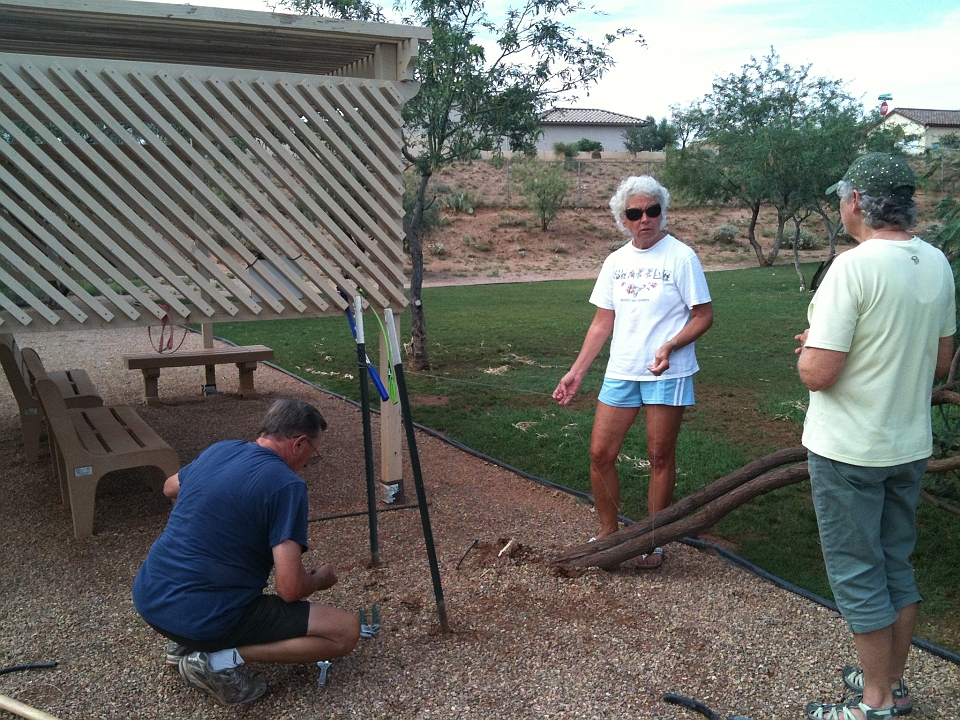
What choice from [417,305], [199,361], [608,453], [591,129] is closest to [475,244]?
[417,305]

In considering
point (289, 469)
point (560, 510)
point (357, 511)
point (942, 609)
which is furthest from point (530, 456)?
point (289, 469)

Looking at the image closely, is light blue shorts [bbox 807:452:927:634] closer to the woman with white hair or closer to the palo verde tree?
the woman with white hair

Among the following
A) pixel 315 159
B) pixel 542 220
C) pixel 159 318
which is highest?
pixel 315 159

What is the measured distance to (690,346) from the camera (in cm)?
393

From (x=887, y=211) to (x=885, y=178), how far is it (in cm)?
10

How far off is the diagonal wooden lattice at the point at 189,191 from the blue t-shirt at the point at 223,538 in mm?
1716

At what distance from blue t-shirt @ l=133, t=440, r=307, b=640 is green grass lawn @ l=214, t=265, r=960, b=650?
263 cm

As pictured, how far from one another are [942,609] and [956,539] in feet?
3.23

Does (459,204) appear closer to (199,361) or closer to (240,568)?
(199,361)

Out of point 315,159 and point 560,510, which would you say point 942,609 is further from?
point 315,159

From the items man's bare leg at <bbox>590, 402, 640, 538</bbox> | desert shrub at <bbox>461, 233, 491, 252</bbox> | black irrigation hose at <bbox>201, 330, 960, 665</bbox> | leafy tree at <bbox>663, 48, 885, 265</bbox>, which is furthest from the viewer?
desert shrub at <bbox>461, 233, 491, 252</bbox>

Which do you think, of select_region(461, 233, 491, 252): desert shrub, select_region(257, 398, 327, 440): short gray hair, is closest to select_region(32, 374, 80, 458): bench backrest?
select_region(257, 398, 327, 440): short gray hair

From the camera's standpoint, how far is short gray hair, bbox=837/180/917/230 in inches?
101

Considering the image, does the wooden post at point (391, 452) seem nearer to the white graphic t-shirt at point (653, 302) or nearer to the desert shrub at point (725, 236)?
the white graphic t-shirt at point (653, 302)
